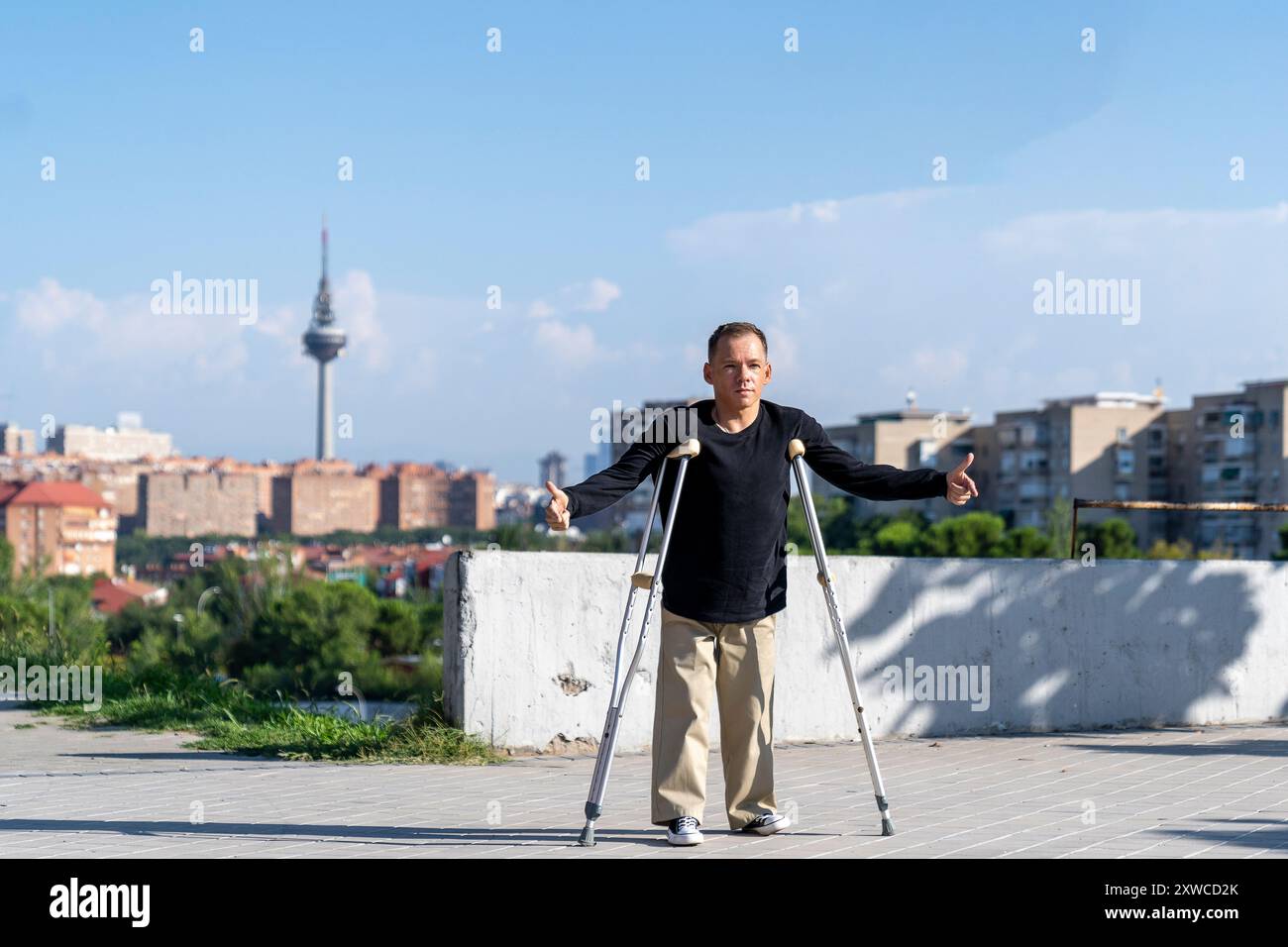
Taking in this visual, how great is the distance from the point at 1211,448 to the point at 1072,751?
13915 cm

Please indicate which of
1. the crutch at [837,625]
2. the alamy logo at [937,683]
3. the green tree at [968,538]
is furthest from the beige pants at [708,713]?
the green tree at [968,538]

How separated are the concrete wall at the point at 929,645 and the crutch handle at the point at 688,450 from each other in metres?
3.18

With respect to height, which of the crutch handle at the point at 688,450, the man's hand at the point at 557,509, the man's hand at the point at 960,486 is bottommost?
the man's hand at the point at 557,509

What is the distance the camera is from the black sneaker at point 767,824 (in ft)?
20.2

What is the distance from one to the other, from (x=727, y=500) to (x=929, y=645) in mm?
4354

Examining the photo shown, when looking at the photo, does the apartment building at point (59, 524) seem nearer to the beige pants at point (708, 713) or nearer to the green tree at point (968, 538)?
the green tree at point (968, 538)

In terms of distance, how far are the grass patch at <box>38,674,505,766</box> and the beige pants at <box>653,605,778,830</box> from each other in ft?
9.24

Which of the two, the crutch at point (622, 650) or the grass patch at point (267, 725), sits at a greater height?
the crutch at point (622, 650)

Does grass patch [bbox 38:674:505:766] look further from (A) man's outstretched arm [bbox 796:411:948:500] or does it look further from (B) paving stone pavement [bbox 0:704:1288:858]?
(A) man's outstretched arm [bbox 796:411:948:500]

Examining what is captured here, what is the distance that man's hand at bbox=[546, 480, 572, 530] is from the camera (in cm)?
564

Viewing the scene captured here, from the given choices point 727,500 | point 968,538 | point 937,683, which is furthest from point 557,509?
point 968,538
